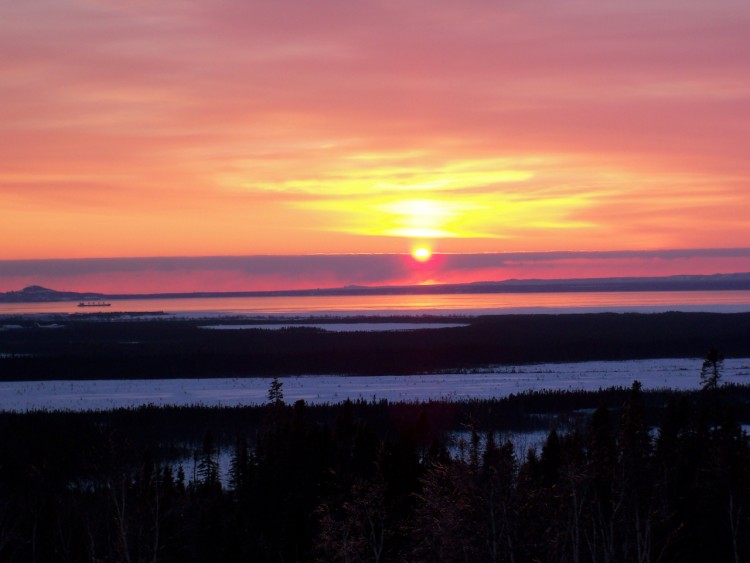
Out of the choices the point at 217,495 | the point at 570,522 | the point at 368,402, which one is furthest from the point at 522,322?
the point at 570,522

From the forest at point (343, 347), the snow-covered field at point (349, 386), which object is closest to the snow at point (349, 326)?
the forest at point (343, 347)

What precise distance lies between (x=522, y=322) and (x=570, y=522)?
100 m

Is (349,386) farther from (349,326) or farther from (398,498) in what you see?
(349,326)

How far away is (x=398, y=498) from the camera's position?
75.2 ft

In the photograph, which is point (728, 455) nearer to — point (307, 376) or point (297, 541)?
point (297, 541)

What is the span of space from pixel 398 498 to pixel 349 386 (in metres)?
32.9

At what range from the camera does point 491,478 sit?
50.6 ft

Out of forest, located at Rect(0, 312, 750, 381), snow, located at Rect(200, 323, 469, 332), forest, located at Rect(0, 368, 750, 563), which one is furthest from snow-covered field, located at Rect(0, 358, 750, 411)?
snow, located at Rect(200, 323, 469, 332)

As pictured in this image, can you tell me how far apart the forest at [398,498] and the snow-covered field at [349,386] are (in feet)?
46.4

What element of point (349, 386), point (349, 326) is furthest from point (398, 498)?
point (349, 326)

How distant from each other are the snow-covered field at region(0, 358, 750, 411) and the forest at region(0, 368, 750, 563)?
46.4 feet

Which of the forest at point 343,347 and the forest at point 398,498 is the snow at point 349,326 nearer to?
the forest at point 343,347

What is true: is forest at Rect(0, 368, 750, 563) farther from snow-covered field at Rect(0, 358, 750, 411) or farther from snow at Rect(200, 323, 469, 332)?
snow at Rect(200, 323, 469, 332)

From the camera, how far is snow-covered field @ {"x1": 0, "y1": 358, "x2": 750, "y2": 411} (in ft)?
161
